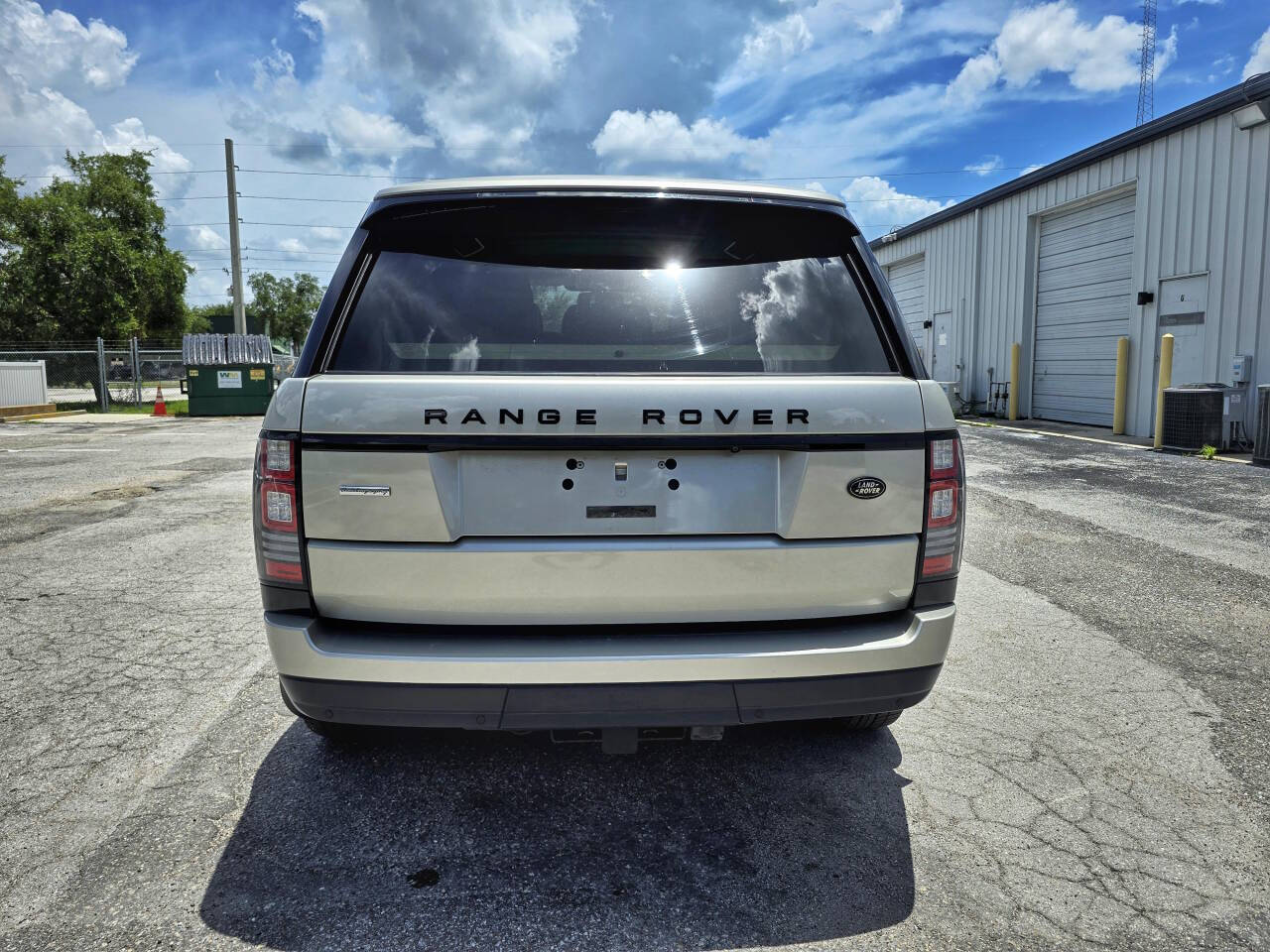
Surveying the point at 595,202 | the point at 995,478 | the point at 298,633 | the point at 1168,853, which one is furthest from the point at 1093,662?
the point at 995,478

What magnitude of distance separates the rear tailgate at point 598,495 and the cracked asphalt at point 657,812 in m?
0.75

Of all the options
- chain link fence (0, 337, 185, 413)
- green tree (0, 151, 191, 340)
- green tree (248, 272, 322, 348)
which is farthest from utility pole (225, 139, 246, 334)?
green tree (248, 272, 322, 348)

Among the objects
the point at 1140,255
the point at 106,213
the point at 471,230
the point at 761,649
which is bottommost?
the point at 761,649

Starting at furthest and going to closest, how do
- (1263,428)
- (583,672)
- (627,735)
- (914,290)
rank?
(914,290) → (1263,428) → (627,735) → (583,672)

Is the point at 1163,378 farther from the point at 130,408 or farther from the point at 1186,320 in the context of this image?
the point at 130,408

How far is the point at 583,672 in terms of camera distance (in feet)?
7.28

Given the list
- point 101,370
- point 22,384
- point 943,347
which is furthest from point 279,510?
point 101,370

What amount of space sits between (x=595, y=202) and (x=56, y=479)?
1025 centimetres

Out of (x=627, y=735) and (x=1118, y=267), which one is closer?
(x=627, y=735)

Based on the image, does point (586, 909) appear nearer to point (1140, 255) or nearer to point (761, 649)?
point (761, 649)

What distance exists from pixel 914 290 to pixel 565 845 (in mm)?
25092

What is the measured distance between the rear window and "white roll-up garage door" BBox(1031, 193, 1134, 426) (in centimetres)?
1535

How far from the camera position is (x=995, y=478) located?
10.0 m

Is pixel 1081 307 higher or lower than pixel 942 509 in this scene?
higher
